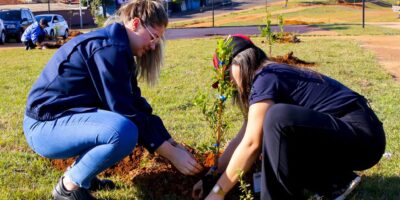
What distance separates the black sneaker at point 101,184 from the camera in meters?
3.67

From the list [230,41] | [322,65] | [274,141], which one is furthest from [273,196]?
[322,65]

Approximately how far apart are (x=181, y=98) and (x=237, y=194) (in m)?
3.87

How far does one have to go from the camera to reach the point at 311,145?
2926 mm

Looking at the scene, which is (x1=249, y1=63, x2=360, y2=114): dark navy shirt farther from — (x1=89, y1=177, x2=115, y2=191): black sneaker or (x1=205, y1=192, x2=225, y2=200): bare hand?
(x1=89, y1=177, x2=115, y2=191): black sneaker

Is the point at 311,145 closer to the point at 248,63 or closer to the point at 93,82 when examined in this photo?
the point at 248,63

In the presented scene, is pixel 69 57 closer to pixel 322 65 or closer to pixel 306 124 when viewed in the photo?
pixel 306 124

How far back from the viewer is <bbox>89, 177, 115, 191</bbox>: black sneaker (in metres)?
3.67

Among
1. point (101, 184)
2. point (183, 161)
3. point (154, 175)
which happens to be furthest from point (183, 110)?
point (183, 161)

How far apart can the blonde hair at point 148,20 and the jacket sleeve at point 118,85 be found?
0.80ft

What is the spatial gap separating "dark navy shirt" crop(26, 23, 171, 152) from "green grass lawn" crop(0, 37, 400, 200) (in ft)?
2.34

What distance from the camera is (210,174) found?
3387mm


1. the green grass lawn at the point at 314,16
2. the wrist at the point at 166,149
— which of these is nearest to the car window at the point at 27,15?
the green grass lawn at the point at 314,16

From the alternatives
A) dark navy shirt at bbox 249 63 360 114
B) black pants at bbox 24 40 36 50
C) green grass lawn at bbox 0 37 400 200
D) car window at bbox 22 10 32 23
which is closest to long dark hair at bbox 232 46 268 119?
dark navy shirt at bbox 249 63 360 114

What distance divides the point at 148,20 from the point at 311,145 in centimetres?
115
